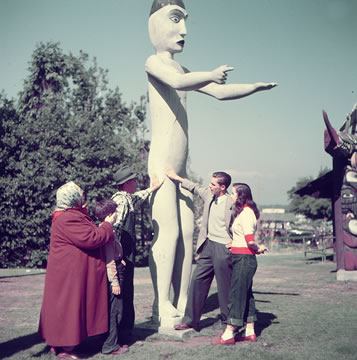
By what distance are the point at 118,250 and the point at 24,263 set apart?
11233mm

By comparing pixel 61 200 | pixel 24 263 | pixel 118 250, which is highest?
pixel 61 200

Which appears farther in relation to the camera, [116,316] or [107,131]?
[107,131]

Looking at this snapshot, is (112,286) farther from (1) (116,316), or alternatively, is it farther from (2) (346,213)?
(2) (346,213)

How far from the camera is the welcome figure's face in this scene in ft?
18.7

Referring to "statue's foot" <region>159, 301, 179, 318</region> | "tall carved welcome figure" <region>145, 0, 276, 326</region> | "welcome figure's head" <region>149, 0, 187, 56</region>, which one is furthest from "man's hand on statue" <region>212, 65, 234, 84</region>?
"statue's foot" <region>159, 301, 179, 318</region>

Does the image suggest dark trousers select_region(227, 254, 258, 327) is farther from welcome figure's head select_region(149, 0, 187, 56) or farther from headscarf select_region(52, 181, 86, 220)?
welcome figure's head select_region(149, 0, 187, 56)

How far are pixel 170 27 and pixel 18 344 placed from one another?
4077 millimetres

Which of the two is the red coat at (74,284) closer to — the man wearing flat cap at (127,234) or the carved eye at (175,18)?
the man wearing flat cap at (127,234)

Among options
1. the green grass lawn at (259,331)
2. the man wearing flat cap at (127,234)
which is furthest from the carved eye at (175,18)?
the green grass lawn at (259,331)

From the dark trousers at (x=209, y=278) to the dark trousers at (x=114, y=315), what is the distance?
3.10ft

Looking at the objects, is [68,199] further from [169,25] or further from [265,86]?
[169,25]

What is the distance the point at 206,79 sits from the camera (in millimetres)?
4805

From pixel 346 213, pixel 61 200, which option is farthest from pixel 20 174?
pixel 61 200

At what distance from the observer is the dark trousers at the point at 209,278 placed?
489cm
